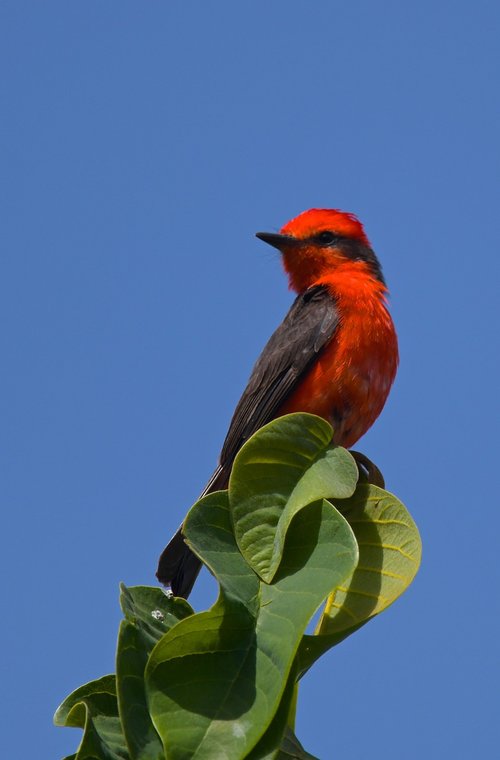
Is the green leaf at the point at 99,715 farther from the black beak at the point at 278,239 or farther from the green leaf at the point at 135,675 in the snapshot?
the black beak at the point at 278,239

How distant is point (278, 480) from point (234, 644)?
2.09 ft

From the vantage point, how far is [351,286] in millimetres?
6289

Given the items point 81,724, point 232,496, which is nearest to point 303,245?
point 232,496

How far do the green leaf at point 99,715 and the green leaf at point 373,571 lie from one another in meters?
0.51

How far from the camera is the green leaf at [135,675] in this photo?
2.19m

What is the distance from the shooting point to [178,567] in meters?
4.85

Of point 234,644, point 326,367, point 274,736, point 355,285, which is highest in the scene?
point 355,285

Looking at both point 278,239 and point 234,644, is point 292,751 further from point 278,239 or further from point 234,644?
point 278,239

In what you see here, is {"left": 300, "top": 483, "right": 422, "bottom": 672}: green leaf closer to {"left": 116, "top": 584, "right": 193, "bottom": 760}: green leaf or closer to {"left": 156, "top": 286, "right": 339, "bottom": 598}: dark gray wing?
{"left": 116, "top": 584, "right": 193, "bottom": 760}: green leaf

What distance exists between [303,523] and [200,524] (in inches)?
11.5

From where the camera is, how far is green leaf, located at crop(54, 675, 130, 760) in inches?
90.4

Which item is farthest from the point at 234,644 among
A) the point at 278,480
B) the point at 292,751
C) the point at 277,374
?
the point at 277,374

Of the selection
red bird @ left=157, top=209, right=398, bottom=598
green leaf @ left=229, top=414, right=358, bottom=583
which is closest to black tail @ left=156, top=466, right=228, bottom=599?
red bird @ left=157, top=209, right=398, bottom=598

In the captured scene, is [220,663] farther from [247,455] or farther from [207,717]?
[247,455]
